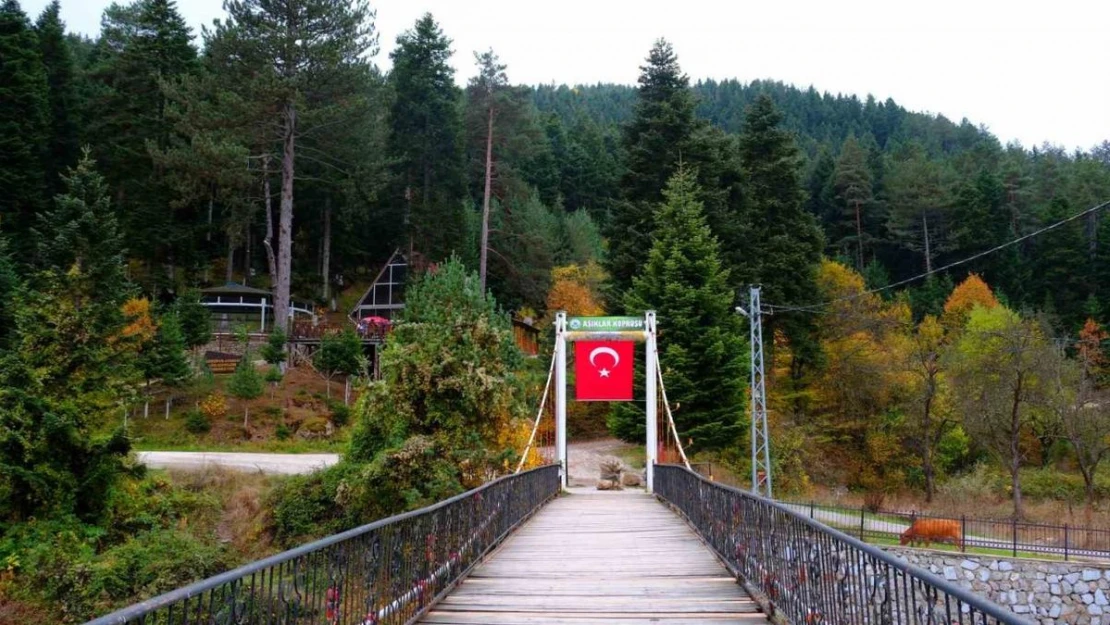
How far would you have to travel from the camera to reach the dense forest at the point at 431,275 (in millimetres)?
17406

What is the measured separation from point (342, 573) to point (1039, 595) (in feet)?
66.7

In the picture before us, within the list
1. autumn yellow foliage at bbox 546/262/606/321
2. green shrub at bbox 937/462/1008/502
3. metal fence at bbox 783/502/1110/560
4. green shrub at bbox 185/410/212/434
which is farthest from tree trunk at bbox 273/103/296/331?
green shrub at bbox 937/462/1008/502

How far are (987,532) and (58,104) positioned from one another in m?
50.7

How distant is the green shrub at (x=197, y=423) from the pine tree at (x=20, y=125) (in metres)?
15.4

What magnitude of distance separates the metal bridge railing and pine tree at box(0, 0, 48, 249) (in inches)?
1606

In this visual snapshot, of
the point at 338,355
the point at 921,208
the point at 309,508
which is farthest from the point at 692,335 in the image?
the point at 921,208

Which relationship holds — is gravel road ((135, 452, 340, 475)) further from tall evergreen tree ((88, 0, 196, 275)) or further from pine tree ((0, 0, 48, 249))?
tall evergreen tree ((88, 0, 196, 275))

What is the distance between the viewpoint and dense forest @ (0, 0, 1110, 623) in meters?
17.4

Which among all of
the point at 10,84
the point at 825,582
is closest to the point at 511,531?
the point at 825,582

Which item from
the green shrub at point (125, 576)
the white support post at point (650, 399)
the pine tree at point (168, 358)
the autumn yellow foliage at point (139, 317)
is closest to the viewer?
the green shrub at point (125, 576)

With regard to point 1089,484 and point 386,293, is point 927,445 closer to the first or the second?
point 1089,484

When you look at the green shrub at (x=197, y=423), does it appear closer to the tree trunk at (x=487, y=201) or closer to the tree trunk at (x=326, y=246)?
the tree trunk at (x=487, y=201)

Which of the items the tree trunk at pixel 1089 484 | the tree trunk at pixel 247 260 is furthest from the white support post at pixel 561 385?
the tree trunk at pixel 247 260

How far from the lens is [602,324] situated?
23.2 metres
